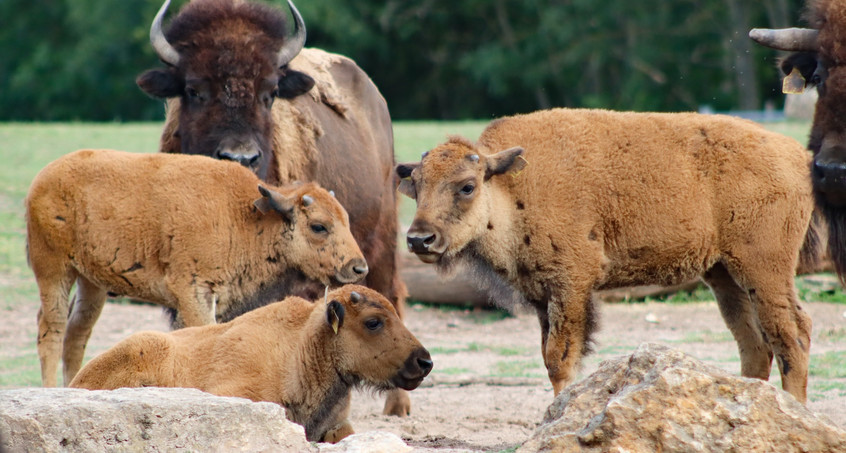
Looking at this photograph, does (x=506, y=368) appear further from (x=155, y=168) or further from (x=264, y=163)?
(x=155, y=168)

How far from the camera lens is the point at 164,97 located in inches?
349

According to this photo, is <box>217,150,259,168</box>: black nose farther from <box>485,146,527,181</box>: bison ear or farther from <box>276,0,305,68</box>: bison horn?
<box>485,146,527,181</box>: bison ear

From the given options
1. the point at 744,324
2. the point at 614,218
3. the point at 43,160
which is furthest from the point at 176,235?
the point at 43,160

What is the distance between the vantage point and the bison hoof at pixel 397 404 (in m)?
8.62

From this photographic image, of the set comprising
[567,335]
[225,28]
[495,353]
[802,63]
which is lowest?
[495,353]

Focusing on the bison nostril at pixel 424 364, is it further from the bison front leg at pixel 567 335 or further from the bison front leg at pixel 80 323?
the bison front leg at pixel 80 323

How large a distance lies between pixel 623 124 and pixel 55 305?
418cm

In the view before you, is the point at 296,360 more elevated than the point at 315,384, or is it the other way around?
the point at 296,360

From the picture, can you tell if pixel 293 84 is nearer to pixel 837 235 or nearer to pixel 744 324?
pixel 744 324

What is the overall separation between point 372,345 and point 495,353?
15.6 ft

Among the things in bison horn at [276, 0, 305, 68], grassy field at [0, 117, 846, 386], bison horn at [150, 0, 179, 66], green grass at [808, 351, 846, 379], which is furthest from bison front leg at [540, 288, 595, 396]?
bison horn at [150, 0, 179, 66]

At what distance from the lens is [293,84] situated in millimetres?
8977

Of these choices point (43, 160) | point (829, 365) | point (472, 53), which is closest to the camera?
point (829, 365)

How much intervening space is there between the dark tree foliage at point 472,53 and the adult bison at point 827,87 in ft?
93.7
